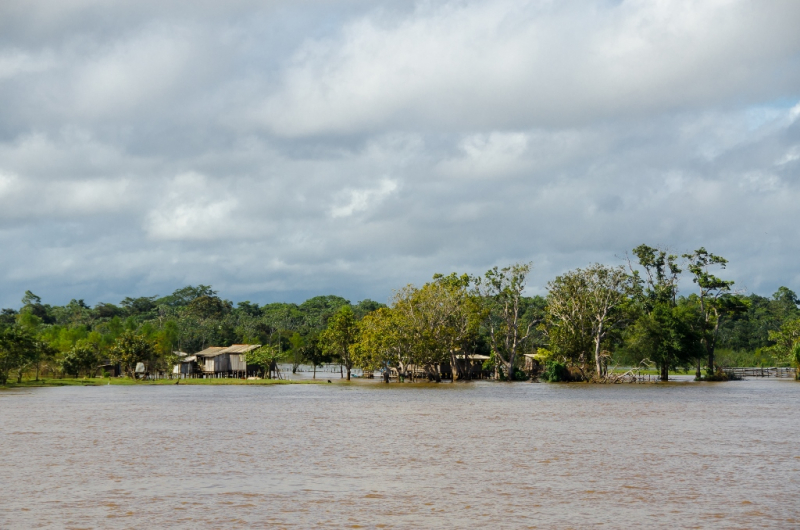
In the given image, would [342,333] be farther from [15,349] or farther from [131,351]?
[15,349]

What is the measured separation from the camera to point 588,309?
90875 millimetres

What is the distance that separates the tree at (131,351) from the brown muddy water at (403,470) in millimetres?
59126

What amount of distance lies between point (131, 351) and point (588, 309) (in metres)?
55.8

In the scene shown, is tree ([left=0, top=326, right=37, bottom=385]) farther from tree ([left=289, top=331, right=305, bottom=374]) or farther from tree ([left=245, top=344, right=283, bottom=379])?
tree ([left=289, top=331, right=305, bottom=374])

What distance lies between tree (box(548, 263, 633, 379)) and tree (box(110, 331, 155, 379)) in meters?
50.7

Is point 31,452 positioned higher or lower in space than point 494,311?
lower

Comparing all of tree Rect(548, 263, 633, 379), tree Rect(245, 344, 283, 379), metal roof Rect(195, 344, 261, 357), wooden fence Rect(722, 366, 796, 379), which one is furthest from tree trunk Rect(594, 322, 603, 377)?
metal roof Rect(195, 344, 261, 357)

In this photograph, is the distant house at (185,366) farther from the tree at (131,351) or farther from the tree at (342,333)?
the tree at (342,333)

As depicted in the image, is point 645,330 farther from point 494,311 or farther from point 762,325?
point 762,325

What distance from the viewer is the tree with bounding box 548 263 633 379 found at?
292ft

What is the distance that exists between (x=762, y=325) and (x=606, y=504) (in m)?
134

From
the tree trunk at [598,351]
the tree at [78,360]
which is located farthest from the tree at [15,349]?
the tree trunk at [598,351]

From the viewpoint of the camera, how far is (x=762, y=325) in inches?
5477

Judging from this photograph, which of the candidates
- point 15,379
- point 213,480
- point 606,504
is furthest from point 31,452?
point 15,379
